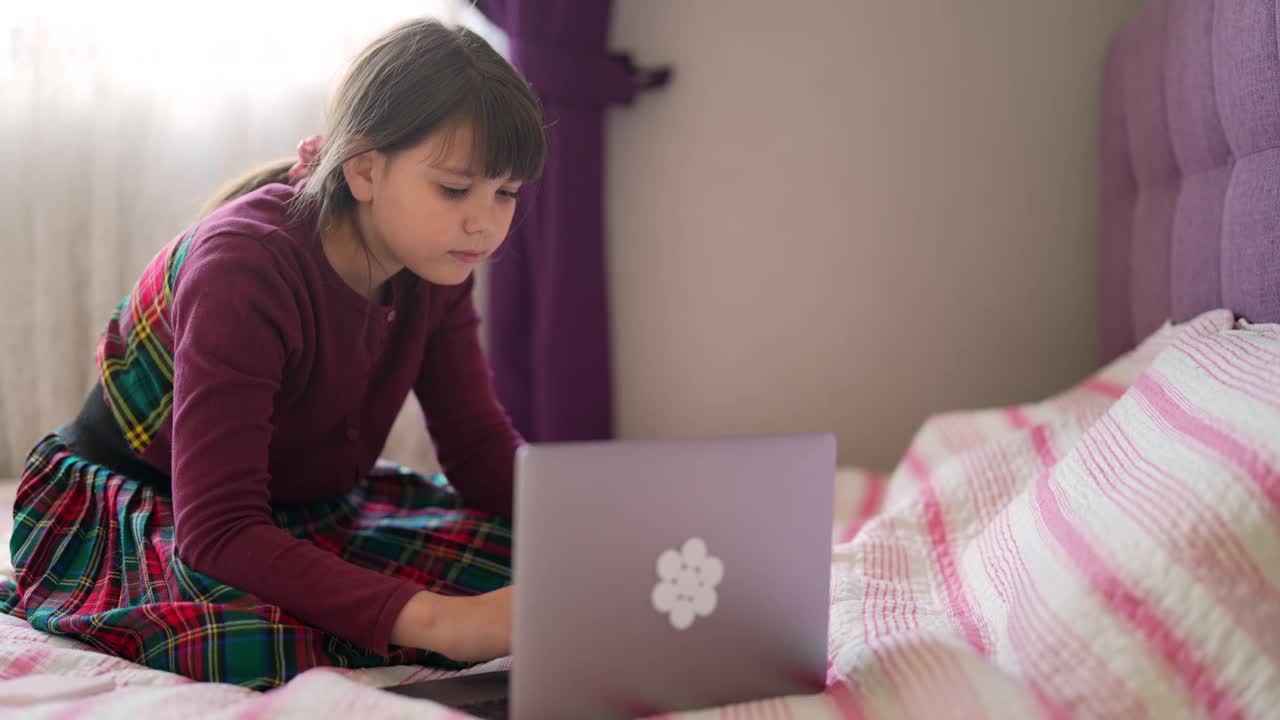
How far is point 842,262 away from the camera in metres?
1.86

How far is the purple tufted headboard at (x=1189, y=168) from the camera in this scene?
1060 millimetres

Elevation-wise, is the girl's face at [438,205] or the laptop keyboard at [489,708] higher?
the girl's face at [438,205]

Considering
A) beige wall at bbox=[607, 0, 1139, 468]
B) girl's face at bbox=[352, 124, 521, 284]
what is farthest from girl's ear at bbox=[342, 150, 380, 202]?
beige wall at bbox=[607, 0, 1139, 468]

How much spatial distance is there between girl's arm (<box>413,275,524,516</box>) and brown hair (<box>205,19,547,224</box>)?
10.2 inches

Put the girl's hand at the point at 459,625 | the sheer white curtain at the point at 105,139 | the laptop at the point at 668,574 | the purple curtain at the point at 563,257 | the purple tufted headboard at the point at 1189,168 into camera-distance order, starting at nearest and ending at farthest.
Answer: the laptop at the point at 668,574 < the girl's hand at the point at 459,625 < the purple tufted headboard at the point at 1189,168 < the sheer white curtain at the point at 105,139 < the purple curtain at the point at 563,257

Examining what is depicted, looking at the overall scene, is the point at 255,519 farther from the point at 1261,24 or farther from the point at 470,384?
the point at 1261,24

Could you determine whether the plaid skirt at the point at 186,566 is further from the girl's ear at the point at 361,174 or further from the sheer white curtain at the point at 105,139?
the sheer white curtain at the point at 105,139

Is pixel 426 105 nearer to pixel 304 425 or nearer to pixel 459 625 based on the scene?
pixel 304 425

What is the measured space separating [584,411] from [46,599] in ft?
3.30

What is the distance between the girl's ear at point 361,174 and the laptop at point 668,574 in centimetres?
48

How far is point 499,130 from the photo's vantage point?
3.12 ft

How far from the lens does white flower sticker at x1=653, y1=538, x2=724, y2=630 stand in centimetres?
67

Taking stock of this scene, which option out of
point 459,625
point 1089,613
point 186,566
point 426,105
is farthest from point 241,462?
point 1089,613

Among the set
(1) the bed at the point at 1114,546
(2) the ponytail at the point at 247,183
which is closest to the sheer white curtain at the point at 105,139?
(1) the bed at the point at 1114,546
